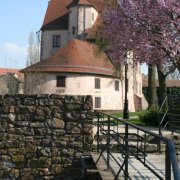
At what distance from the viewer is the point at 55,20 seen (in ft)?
232

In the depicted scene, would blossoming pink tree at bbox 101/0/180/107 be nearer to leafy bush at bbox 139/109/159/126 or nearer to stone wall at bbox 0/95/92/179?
leafy bush at bbox 139/109/159/126

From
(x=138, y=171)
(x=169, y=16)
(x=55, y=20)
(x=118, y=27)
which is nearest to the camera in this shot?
(x=138, y=171)

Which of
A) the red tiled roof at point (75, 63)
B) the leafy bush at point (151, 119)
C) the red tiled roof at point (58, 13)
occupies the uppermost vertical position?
the red tiled roof at point (58, 13)

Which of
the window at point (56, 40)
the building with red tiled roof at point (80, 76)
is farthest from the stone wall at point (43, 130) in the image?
the window at point (56, 40)

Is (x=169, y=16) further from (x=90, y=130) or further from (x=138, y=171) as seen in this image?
(x=138, y=171)

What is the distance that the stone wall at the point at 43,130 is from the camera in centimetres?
1062

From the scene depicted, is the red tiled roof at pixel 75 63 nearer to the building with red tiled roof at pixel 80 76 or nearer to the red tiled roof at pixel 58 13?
the building with red tiled roof at pixel 80 76

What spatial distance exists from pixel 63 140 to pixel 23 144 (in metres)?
0.99

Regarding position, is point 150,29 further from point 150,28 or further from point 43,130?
point 43,130

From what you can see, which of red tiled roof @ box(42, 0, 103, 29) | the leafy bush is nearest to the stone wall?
the leafy bush

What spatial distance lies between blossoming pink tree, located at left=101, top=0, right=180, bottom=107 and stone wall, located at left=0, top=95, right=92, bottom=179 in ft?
19.3

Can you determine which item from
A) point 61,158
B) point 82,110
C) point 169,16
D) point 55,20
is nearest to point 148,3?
point 169,16

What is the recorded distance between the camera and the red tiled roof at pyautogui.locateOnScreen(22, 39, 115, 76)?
163 ft

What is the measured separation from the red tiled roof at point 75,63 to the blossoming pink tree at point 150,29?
1218 inches
